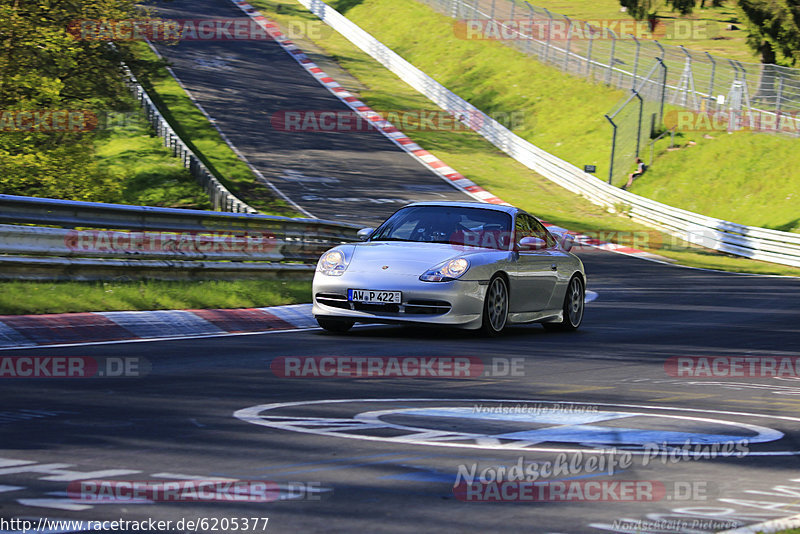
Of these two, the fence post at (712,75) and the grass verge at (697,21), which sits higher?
the grass verge at (697,21)

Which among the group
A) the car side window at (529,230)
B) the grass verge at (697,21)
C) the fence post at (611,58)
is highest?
the grass verge at (697,21)

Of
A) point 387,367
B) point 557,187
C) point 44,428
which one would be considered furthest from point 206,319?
point 557,187

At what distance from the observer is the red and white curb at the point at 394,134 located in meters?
29.9

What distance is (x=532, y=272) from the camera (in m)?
11.8

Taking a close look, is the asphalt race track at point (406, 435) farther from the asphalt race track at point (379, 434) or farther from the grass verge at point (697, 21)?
the grass verge at point (697, 21)

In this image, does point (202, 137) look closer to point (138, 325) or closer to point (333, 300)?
point (333, 300)

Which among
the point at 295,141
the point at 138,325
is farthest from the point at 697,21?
the point at 138,325

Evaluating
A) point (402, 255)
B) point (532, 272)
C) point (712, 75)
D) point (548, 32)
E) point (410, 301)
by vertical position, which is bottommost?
point (410, 301)

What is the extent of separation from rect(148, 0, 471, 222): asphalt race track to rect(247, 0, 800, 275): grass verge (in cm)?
213

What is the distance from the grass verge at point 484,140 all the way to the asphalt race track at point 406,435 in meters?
19.1

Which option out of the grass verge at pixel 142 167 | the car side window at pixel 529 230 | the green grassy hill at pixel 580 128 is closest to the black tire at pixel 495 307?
the car side window at pixel 529 230

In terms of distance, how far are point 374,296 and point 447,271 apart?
0.76 m

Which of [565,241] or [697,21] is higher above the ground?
[697,21]

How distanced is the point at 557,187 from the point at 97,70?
17220 mm
